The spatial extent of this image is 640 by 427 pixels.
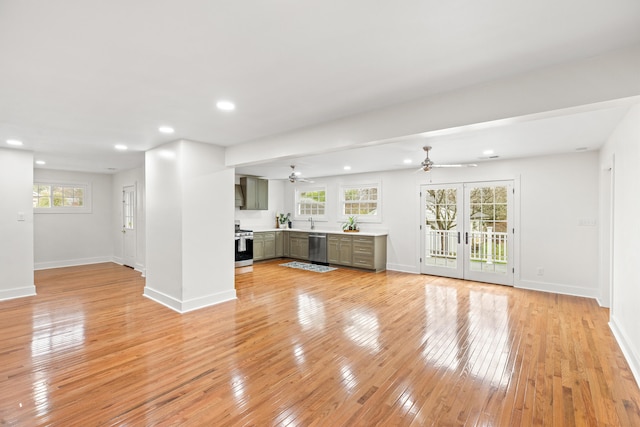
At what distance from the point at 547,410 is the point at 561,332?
180 cm

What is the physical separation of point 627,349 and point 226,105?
175 inches

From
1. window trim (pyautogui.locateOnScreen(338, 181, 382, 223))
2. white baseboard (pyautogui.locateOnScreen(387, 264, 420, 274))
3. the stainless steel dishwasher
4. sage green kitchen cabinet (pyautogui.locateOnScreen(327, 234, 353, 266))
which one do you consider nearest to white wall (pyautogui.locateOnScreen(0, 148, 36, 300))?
the stainless steel dishwasher

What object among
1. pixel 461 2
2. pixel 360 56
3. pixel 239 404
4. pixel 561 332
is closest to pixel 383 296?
pixel 561 332

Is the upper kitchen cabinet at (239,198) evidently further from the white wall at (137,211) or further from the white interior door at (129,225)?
the white interior door at (129,225)

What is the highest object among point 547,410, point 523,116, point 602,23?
point 602,23

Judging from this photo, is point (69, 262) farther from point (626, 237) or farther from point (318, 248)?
point (626, 237)

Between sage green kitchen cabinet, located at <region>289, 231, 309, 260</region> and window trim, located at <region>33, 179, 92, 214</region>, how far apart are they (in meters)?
5.20

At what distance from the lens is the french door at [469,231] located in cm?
572

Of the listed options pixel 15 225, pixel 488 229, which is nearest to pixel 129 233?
pixel 15 225

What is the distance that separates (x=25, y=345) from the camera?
314cm

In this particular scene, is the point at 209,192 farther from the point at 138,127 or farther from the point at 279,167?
the point at 279,167

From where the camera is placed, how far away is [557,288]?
517 centimetres

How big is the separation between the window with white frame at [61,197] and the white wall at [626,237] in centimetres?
997

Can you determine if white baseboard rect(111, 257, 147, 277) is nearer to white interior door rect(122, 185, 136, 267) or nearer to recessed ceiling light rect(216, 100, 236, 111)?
white interior door rect(122, 185, 136, 267)
